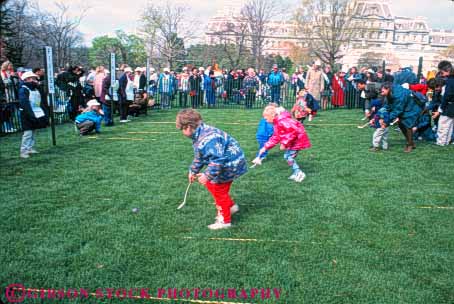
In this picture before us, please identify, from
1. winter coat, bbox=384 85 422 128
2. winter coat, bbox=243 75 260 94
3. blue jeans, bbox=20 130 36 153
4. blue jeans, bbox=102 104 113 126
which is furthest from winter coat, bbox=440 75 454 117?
winter coat, bbox=243 75 260 94

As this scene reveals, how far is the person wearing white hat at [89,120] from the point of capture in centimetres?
1141

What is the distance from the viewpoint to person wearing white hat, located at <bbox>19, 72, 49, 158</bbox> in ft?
28.1

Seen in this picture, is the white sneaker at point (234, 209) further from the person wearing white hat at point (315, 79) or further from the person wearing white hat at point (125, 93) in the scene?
the person wearing white hat at point (315, 79)

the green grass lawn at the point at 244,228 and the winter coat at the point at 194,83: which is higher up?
the winter coat at the point at 194,83

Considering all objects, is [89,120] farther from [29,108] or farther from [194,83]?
[194,83]

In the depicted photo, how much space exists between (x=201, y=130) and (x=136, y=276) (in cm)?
180

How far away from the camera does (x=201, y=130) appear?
15.3 feet

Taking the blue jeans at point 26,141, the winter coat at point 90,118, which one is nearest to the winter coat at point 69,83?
the winter coat at point 90,118

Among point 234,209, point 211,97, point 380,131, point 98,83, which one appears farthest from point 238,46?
point 234,209

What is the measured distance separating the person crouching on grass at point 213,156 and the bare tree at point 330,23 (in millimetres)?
43132

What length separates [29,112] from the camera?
861 centimetres

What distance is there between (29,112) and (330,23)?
139 ft

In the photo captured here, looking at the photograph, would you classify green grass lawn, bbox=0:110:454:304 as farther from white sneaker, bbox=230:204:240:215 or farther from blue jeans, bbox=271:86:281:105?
blue jeans, bbox=271:86:281:105

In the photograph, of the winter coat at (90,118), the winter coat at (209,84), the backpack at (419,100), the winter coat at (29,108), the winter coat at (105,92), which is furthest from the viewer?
the winter coat at (209,84)
